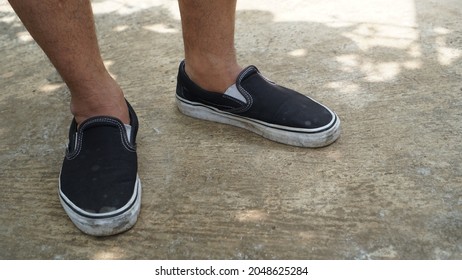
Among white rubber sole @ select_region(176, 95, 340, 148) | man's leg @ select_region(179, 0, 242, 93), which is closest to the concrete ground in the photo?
white rubber sole @ select_region(176, 95, 340, 148)

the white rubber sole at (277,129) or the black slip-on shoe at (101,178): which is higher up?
the black slip-on shoe at (101,178)

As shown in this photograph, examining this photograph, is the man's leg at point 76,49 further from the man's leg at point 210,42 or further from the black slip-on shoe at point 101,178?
the man's leg at point 210,42

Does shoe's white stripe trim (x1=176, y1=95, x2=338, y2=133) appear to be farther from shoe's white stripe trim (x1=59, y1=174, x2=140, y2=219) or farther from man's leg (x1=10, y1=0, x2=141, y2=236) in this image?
shoe's white stripe trim (x1=59, y1=174, x2=140, y2=219)

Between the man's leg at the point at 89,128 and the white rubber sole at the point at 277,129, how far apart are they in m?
0.28

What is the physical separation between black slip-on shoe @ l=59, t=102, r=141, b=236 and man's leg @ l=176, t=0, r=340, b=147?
0.30m

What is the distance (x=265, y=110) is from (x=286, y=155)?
17 cm

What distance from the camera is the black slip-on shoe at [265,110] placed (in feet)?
5.19

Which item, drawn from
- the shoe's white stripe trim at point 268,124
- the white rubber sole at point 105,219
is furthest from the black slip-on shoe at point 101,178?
the shoe's white stripe trim at point 268,124

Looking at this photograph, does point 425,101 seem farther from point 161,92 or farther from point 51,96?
point 51,96

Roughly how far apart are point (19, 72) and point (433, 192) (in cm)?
186

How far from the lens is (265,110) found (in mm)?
1638

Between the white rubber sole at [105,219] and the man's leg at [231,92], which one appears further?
the man's leg at [231,92]

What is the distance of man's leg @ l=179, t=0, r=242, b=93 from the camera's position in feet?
5.07
